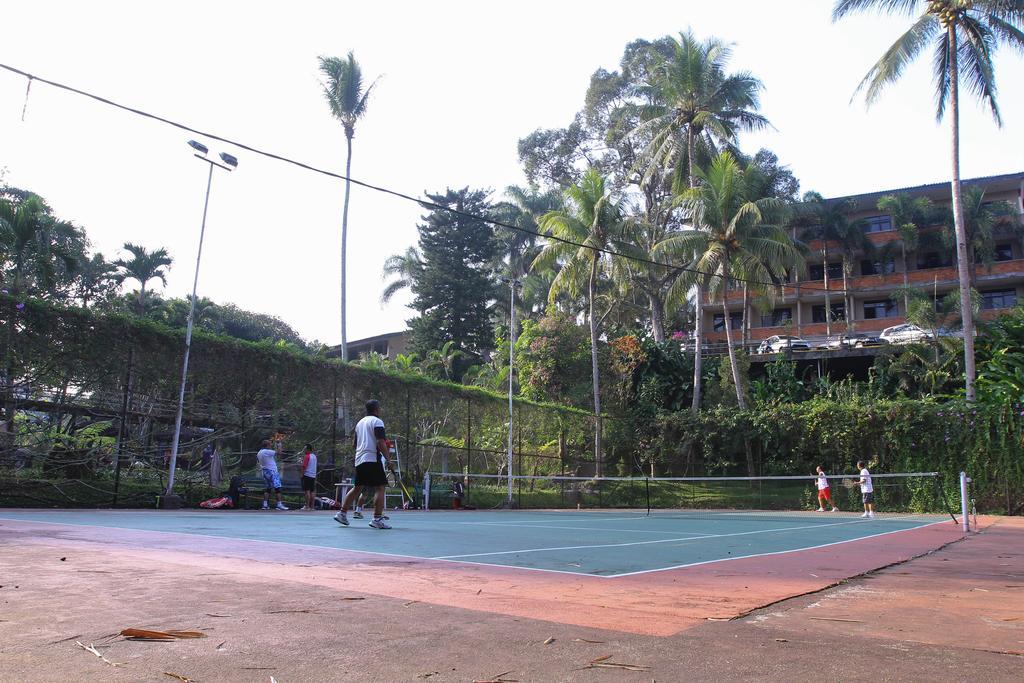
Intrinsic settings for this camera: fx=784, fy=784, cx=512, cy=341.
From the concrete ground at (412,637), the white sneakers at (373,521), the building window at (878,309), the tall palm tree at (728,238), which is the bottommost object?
the concrete ground at (412,637)

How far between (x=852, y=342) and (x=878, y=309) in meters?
13.1

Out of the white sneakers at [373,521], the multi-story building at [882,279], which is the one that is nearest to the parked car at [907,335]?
the multi-story building at [882,279]

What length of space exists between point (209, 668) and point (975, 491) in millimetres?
26483

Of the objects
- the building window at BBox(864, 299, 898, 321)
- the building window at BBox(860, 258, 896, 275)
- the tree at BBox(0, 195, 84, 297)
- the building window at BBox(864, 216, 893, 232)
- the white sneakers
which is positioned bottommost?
the white sneakers

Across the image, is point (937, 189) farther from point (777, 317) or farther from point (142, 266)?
point (142, 266)

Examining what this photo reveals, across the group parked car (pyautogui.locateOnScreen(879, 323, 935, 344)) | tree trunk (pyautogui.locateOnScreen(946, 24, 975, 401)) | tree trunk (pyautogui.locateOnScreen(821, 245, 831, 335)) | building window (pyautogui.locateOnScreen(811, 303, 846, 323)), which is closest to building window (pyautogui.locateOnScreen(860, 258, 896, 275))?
tree trunk (pyautogui.locateOnScreen(821, 245, 831, 335))

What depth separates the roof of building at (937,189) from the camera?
163 feet

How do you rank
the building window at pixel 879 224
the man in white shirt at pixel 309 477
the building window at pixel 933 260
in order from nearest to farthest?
1. the man in white shirt at pixel 309 477
2. the building window at pixel 933 260
3. the building window at pixel 879 224

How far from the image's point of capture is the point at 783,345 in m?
42.6

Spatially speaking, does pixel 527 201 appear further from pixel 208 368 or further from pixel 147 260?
pixel 208 368

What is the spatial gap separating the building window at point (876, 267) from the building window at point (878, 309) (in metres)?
2.01

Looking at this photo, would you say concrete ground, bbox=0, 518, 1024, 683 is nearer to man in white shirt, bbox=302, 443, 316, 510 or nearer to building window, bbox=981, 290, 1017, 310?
man in white shirt, bbox=302, 443, 316, 510

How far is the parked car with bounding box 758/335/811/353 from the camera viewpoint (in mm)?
42312

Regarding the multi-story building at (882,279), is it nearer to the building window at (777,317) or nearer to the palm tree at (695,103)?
the building window at (777,317)
